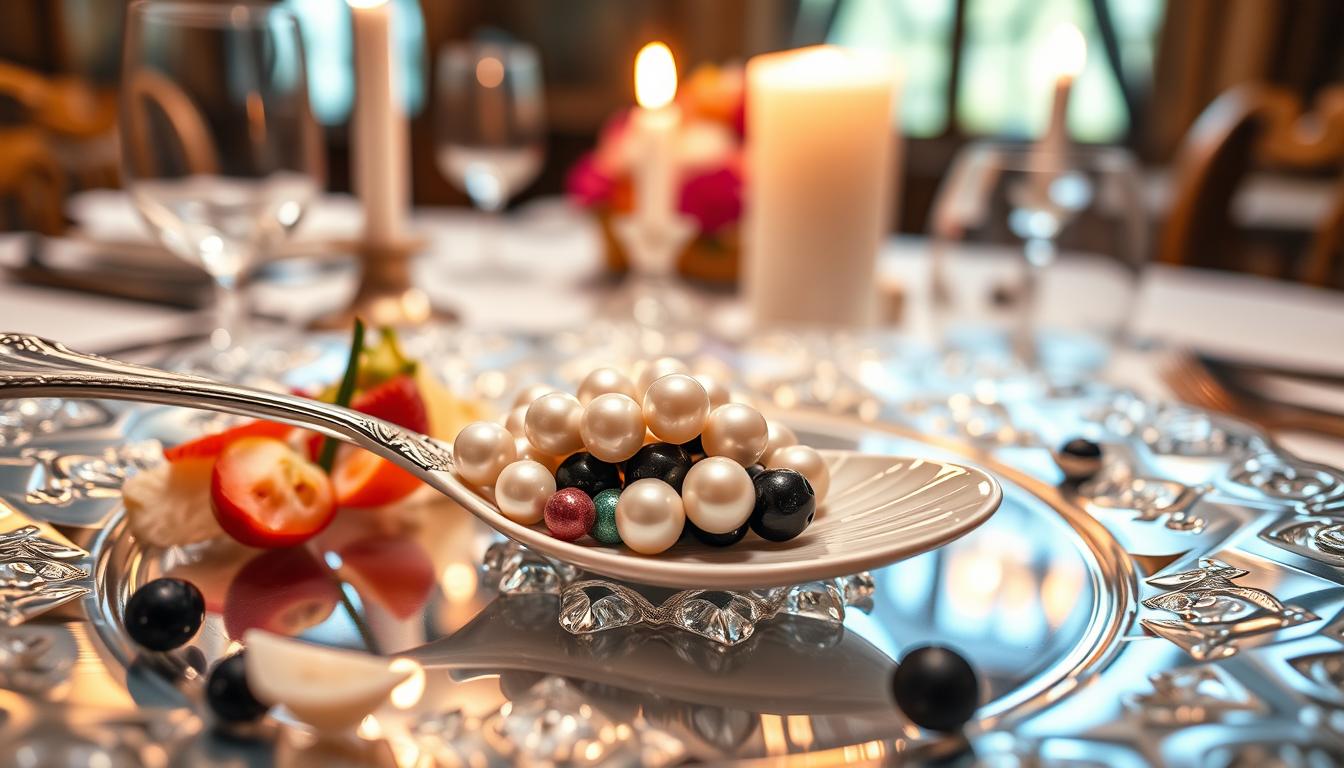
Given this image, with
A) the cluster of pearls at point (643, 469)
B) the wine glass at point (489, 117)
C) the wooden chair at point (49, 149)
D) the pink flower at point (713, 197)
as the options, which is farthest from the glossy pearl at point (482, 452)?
the wooden chair at point (49, 149)

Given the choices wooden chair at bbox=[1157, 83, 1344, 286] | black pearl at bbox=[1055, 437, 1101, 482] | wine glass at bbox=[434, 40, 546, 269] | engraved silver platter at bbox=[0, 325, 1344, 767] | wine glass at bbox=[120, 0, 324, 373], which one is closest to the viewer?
engraved silver platter at bbox=[0, 325, 1344, 767]

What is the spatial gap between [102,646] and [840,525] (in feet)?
0.80

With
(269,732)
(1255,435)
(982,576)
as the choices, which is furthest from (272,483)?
(1255,435)

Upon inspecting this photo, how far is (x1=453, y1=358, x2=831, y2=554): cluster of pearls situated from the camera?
350 millimetres

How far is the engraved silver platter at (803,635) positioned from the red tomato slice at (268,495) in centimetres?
1

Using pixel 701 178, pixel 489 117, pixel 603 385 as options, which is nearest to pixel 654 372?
pixel 603 385

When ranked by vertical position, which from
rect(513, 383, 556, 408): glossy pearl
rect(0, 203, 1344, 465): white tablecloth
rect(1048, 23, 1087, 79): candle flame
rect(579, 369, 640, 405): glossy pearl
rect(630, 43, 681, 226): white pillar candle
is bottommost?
rect(0, 203, 1344, 465): white tablecloth

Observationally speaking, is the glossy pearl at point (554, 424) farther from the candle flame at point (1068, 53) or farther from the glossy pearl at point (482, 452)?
the candle flame at point (1068, 53)

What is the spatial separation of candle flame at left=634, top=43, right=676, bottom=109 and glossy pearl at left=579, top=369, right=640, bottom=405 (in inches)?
14.5

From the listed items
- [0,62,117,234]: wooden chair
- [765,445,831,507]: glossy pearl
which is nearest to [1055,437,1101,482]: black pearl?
[765,445,831,507]: glossy pearl

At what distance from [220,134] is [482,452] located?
0.37m

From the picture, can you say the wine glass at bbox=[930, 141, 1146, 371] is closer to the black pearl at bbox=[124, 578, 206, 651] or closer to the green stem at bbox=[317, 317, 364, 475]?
the green stem at bbox=[317, 317, 364, 475]

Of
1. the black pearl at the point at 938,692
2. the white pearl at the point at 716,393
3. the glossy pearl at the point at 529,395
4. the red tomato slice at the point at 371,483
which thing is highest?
the white pearl at the point at 716,393

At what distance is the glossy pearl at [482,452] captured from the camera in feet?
1.23
